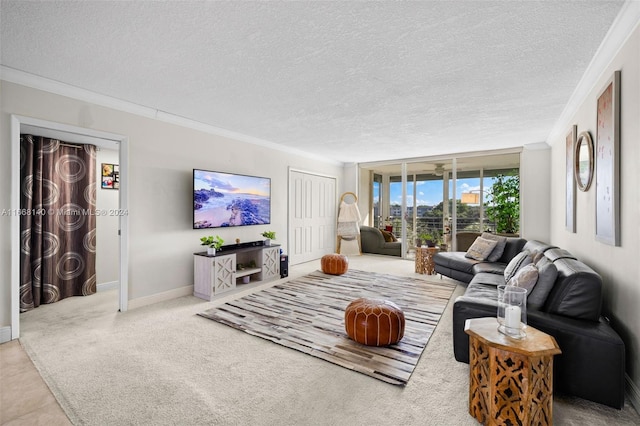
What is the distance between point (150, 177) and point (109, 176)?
3.88ft

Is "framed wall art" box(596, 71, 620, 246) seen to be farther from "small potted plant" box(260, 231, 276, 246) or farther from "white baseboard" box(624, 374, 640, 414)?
"small potted plant" box(260, 231, 276, 246)

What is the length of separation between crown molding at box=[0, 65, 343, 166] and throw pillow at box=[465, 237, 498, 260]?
3.83 meters

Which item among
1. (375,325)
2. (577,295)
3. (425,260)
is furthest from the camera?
(425,260)

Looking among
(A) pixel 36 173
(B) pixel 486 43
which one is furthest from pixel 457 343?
(A) pixel 36 173

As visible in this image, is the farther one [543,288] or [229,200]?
[229,200]

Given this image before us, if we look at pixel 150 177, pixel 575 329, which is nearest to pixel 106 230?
pixel 150 177

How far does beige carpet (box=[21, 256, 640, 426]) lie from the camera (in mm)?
1671

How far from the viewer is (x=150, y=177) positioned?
11.7 feet

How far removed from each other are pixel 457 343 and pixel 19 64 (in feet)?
13.5

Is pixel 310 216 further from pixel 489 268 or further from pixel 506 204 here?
pixel 506 204

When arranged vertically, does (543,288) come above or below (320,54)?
below

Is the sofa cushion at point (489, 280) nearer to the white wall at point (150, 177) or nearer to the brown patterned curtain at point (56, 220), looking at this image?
the white wall at point (150, 177)

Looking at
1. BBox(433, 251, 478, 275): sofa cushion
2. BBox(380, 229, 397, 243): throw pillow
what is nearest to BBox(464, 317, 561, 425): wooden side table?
BBox(433, 251, 478, 275): sofa cushion

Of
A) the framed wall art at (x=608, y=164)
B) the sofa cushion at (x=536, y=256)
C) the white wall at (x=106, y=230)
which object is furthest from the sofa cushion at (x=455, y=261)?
the white wall at (x=106, y=230)
